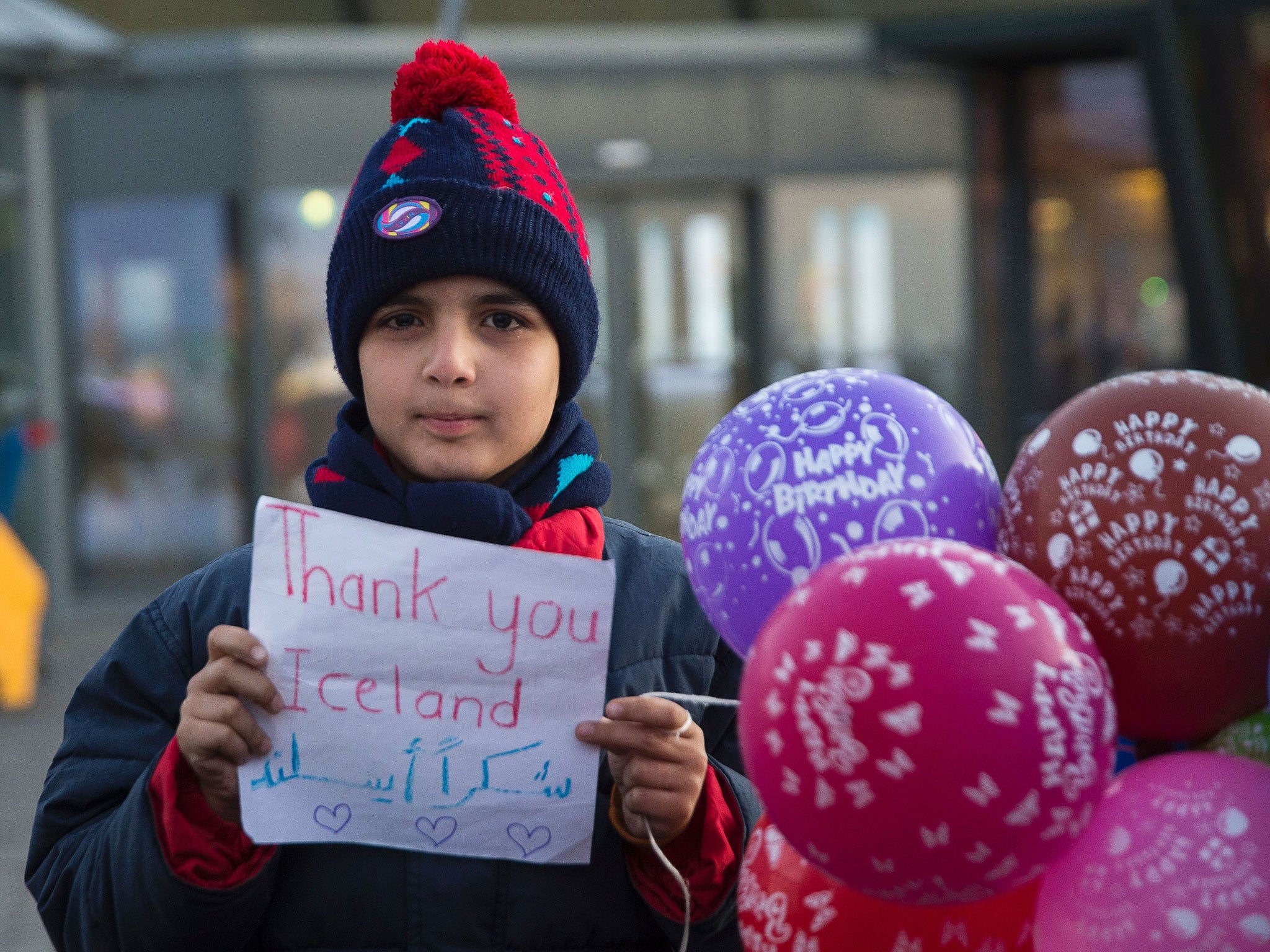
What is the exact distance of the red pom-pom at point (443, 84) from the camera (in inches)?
66.3

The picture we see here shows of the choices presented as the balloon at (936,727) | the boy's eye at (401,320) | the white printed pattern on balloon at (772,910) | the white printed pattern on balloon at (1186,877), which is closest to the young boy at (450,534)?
the boy's eye at (401,320)

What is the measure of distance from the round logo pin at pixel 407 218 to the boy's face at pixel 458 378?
0.21ft

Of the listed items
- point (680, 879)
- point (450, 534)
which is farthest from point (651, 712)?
point (450, 534)

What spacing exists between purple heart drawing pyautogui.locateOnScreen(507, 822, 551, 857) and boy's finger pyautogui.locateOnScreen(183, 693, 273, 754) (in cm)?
28

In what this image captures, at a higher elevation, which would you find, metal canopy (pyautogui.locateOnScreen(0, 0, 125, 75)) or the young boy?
metal canopy (pyautogui.locateOnScreen(0, 0, 125, 75))

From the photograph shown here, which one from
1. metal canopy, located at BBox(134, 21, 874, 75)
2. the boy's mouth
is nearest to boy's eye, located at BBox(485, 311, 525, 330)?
the boy's mouth

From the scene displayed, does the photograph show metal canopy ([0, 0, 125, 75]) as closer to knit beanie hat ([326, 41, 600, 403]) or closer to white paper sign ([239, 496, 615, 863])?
knit beanie hat ([326, 41, 600, 403])

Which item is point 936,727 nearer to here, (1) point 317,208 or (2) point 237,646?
(2) point 237,646

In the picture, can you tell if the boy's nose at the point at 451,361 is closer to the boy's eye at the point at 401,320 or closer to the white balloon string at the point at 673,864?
the boy's eye at the point at 401,320

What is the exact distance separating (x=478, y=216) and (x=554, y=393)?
8.7 inches

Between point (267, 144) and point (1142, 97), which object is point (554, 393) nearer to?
point (267, 144)

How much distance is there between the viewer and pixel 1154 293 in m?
11.2

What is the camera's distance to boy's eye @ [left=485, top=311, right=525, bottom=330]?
1.67m

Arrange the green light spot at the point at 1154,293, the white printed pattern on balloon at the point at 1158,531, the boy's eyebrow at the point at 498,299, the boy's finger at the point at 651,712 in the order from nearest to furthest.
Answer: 1. the white printed pattern on balloon at the point at 1158,531
2. the boy's finger at the point at 651,712
3. the boy's eyebrow at the point at 498,299
4. the green light spot at the point at 1154,293
